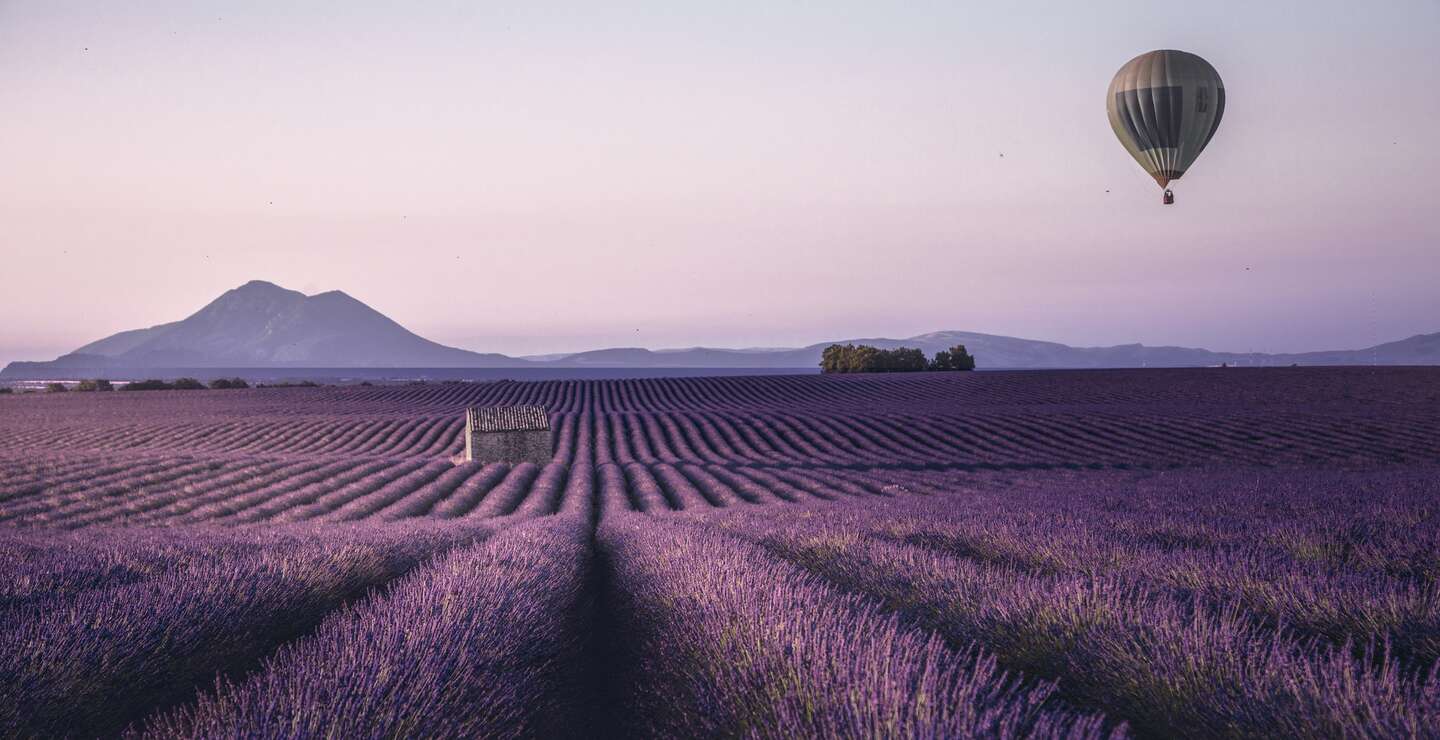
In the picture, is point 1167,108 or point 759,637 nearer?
point 759,637

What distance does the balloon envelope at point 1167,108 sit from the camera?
70.6 ft

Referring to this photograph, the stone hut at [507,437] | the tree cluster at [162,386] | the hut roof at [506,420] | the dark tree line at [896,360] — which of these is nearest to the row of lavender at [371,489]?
the stone hut at [507,437]

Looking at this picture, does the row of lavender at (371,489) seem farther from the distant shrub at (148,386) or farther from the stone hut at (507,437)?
the distant shrub at (148,386)

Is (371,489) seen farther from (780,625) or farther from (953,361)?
(953,361)

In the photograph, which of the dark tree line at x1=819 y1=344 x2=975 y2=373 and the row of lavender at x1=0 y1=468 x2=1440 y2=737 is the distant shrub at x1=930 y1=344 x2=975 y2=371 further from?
the row of lavender at x1=0 y1=468 x2=1440 y2=737

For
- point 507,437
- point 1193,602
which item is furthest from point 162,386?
point 1193,602

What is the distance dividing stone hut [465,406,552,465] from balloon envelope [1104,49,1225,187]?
67.8 feet

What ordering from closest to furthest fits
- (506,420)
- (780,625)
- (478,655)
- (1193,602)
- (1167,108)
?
(780,625), (478,655), (1193,602), (1167,108), (506,420)

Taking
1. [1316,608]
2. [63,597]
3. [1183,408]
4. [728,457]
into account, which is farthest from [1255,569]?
[1183,408]

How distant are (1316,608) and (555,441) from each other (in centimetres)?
3410

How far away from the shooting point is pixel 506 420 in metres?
30.9

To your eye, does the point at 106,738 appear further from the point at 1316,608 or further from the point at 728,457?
the point at 728,457

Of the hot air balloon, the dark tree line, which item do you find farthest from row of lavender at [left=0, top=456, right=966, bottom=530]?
the dark tree line

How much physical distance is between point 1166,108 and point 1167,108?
0.02 m
